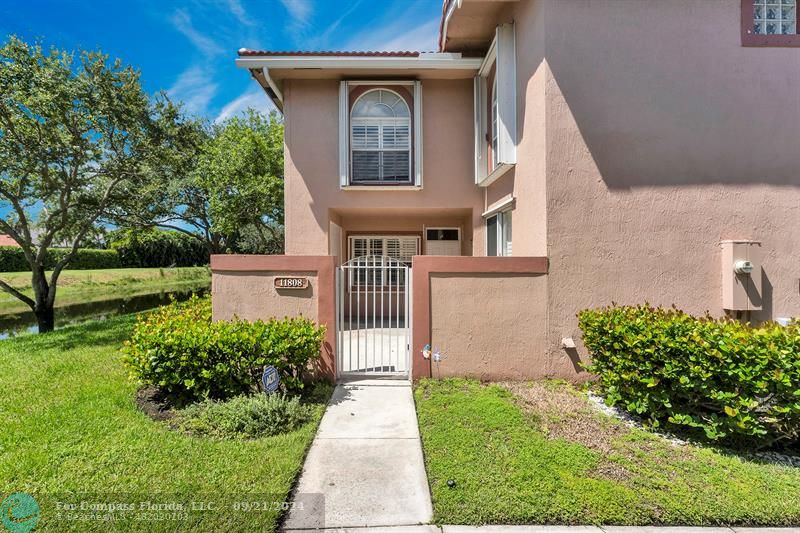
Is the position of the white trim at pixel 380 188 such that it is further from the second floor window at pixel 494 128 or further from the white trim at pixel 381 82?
the white trim at pixel 381 82

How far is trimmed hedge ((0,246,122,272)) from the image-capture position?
26.6 m

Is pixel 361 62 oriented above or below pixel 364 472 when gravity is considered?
above

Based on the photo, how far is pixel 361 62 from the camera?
8422 mm

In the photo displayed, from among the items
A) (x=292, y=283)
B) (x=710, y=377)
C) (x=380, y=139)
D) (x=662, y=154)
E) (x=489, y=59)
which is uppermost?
(x=489, y=59)

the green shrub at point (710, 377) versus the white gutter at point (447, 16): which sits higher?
the white gutter at point (447, 16)

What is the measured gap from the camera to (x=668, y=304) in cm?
602

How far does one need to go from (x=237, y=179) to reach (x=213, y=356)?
11.0 m

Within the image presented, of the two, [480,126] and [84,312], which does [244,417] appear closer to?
[480,126]

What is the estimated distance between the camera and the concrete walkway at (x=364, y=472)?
3135 millimetres

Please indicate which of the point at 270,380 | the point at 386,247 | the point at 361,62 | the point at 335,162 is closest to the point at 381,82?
the point at 361,62

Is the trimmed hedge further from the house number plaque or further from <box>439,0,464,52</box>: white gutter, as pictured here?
<box>439,0,464,52</box>: white gutter

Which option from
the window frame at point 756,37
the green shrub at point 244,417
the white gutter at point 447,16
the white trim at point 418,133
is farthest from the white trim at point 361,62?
the green shrub at point 244,417

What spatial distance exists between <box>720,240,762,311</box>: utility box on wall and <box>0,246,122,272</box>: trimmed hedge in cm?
3256

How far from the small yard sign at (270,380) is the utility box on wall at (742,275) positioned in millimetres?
7482
